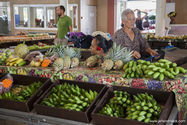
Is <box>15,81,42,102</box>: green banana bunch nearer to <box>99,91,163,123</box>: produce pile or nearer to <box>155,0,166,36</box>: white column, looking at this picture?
<box>99,91,163,123</box>: produce pile

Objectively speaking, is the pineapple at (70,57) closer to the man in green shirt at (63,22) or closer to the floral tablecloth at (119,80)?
the floral tablecloth at (119,80)

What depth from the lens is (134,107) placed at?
1.90m

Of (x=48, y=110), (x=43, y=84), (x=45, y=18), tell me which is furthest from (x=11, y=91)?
(x=45, y=18)

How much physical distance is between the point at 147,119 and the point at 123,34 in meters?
1.67

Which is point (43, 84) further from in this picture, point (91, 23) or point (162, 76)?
point (91, 23)

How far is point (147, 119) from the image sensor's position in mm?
1712

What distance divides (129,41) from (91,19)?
12100mm

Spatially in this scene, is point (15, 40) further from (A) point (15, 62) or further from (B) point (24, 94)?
(B) point (24, 94)

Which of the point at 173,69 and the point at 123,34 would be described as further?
the point at 123,34

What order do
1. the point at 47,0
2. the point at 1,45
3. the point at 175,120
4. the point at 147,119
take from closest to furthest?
1. the point at 147,119
2. the point at 175,120
3. the point at 1,45
4. the point at 47,0

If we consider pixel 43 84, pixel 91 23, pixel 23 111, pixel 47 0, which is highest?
pixel 47 0

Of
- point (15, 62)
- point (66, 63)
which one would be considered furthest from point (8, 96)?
point (66, 63)

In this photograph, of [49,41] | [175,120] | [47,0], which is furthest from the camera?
[47,0]

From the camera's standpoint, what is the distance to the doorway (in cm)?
1474
